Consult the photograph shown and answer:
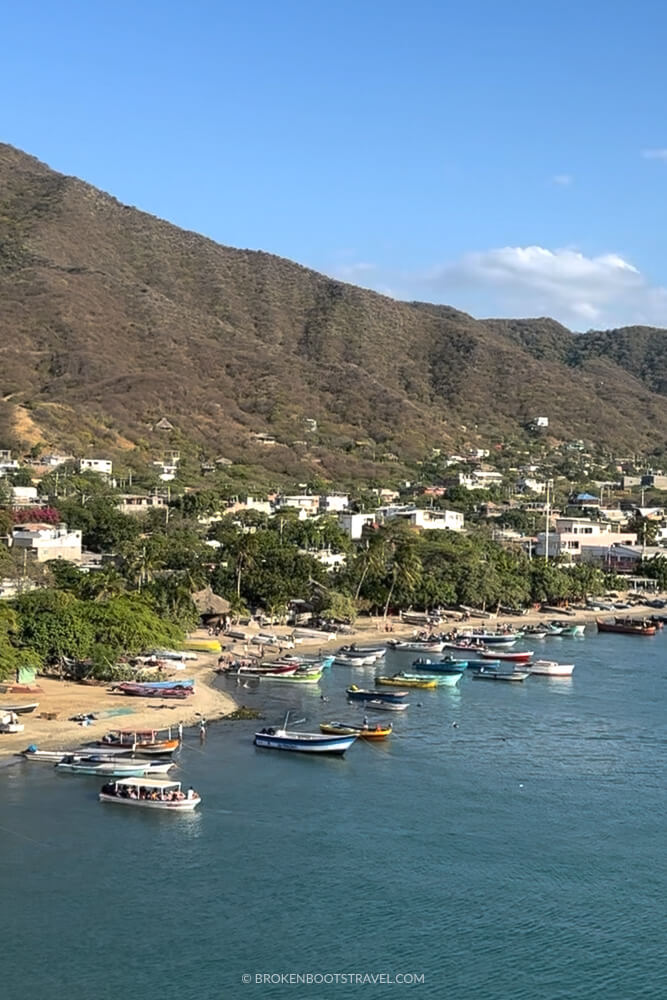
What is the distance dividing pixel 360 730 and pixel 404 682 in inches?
451

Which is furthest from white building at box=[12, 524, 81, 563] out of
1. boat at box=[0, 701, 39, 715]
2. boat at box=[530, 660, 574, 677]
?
boat at box=[0, 701, 39, 715]

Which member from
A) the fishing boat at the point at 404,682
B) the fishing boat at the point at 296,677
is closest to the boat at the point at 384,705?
the fishing boat at the point at 404,682

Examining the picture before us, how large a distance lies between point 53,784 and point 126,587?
2849 cm

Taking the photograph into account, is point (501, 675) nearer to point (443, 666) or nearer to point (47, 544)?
point (443, 666)

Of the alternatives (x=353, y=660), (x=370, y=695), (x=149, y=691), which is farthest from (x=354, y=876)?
(x=353, y=660)

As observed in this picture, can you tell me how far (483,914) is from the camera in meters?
29.2

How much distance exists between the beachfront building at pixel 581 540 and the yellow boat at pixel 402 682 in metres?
46.0

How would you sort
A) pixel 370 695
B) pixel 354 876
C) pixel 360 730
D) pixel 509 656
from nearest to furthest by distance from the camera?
1. pixel 354 876
2. pixel 360 730
3. pixel 370 695
4. pixel 509 656

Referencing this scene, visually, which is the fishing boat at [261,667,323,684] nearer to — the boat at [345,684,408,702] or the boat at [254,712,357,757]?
the boat at [345,684,408,702]

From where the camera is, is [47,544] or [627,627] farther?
[627,627]

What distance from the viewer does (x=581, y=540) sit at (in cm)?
10838

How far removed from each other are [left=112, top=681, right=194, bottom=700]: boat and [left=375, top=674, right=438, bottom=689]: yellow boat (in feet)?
33.7

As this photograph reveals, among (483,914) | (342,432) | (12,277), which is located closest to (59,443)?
(342,432)

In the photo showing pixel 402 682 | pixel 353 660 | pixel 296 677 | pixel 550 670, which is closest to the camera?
pixel 402 682
